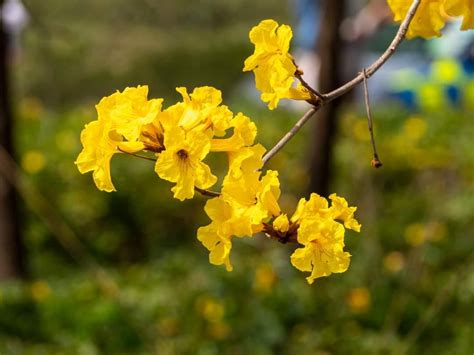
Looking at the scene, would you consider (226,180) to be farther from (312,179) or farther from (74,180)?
(74,180)

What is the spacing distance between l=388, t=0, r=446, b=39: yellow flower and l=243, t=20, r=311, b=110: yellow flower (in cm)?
30

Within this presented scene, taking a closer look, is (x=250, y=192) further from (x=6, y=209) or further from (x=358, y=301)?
(x=6, y=209)

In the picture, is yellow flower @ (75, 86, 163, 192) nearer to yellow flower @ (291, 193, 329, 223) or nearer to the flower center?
the flower center

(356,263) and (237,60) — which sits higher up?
(237,60)

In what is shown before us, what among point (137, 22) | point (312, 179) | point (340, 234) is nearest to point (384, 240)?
point (312, 179)

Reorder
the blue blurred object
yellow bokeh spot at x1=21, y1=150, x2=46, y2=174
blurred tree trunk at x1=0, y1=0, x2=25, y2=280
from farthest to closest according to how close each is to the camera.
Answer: the blue blurred object, yellow bokeh spot at x1=21, y1=150, x2=46, y2=174, blurred tree trunk at x1=0, y1=0, x2=25, y2=280

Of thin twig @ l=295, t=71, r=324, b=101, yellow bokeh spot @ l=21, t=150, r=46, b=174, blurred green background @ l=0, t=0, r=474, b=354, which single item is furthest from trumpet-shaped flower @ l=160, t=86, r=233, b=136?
yellow bokeh spot @ l=21, t=150, r=46, b=174

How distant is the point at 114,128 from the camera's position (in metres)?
1.04

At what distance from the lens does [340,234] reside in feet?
3.34

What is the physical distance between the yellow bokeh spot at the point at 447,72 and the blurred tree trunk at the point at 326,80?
4.49 metres

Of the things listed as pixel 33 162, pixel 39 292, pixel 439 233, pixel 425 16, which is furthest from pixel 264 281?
pixel 33 162

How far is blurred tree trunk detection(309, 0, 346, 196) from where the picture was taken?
12.5 ft

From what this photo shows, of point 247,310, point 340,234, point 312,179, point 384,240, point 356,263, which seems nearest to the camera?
point 340,234

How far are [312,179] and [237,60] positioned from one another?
8.69m
